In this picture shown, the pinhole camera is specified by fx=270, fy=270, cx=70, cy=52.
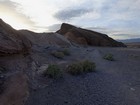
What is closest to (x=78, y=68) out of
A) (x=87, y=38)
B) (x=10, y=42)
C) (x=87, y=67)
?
(x=87, y=67)

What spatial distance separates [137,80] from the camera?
1259cm

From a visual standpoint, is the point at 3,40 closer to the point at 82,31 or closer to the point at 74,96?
the point at 74,96

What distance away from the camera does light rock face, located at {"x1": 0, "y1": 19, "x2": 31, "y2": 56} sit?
1109cm

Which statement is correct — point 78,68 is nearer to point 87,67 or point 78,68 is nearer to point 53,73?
point 87,67

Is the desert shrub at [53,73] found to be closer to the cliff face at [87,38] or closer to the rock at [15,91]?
the rock at [15,91]

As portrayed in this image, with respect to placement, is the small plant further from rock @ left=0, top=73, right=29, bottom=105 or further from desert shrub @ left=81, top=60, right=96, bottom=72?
rock @ left=0, top=73, right=29, bottom=105

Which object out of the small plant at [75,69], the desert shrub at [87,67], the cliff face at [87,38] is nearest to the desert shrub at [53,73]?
the small plant at [75,69]

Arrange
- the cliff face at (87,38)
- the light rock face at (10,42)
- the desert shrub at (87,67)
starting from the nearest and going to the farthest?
1. the light rock face at (10,42)
2. the desert shrub at (87,67)
3. the cliff face at (87,38)

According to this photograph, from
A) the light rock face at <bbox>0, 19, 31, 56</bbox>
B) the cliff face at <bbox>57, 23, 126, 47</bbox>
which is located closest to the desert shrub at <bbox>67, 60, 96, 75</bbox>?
the light rock face at <bbox>0, 19, 31, 56</bbox>

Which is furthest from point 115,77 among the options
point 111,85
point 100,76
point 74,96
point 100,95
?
point 74,96

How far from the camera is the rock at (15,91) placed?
8273 millimetres

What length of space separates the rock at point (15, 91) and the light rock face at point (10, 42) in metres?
1.73

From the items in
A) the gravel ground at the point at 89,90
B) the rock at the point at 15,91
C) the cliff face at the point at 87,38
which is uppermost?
the cliff face at the point at 87,38

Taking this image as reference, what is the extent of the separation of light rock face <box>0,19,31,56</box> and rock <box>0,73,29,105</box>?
68.2 inches
